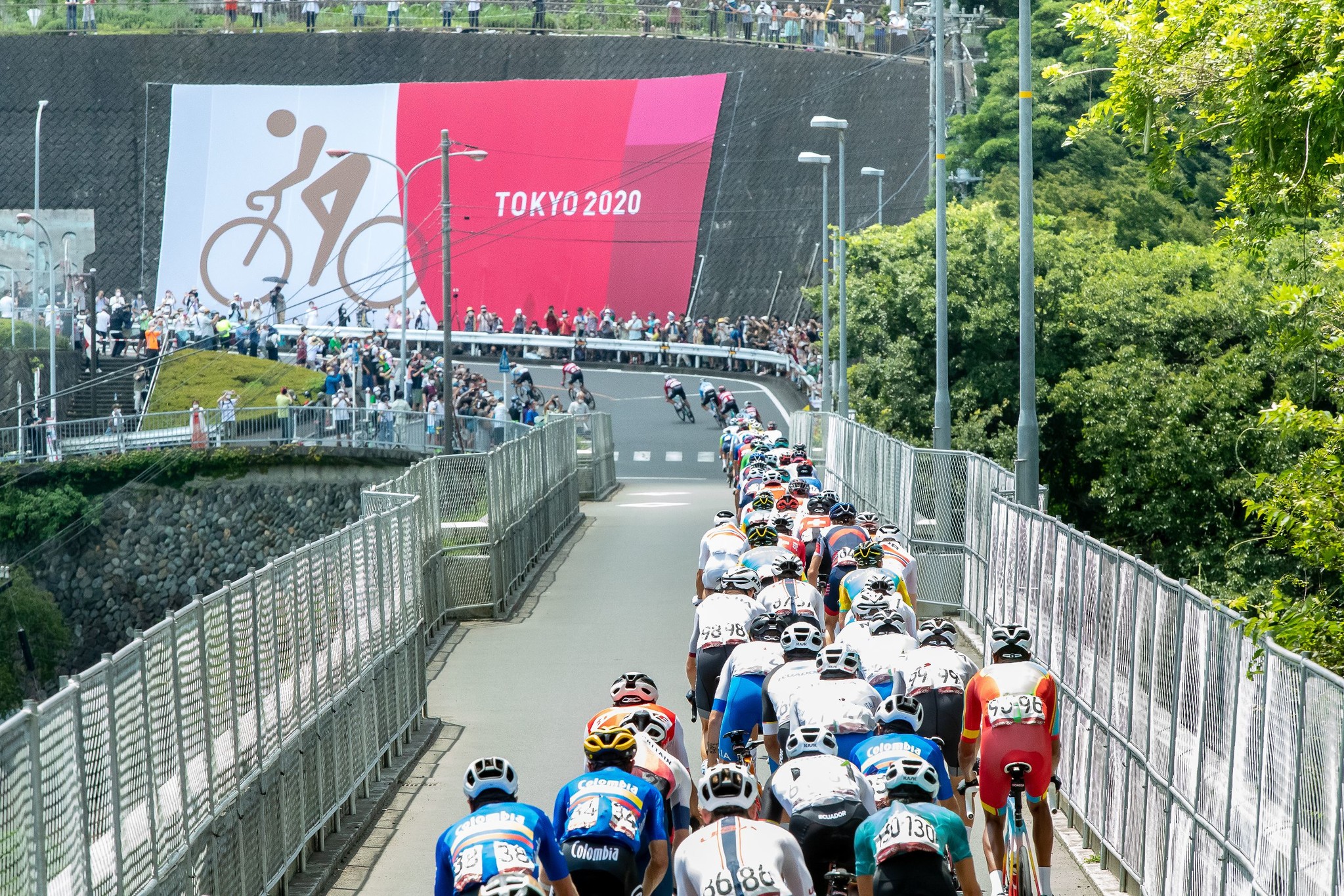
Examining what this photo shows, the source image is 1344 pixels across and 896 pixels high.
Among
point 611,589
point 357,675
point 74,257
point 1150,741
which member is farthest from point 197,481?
point 1150,741

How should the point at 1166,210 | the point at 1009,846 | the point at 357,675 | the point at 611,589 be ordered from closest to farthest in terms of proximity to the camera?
the point at 1009,846 < the point at 357,675 < the point at 611,589 < the point at 1166,210

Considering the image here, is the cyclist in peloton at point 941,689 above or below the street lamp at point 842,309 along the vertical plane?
below

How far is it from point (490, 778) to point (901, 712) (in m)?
2.50

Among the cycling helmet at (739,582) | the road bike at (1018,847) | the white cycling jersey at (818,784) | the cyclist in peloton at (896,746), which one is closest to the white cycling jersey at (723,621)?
the cycling helmet at (739,582)

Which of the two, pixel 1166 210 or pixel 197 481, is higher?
pixel 1166 210

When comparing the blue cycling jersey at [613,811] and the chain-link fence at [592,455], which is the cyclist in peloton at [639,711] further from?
the chain-link fence at [592,455]

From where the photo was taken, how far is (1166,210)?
1972 inches

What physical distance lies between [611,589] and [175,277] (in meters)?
55.9

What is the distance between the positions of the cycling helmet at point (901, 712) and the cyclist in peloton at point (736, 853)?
1749 mm

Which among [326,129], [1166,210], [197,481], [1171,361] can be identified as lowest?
[197,481]

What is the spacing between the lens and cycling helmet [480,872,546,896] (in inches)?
241

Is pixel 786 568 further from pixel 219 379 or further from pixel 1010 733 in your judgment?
pixel 219 379

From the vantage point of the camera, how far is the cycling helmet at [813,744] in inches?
316

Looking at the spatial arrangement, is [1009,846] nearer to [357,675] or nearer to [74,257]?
[357,675]
